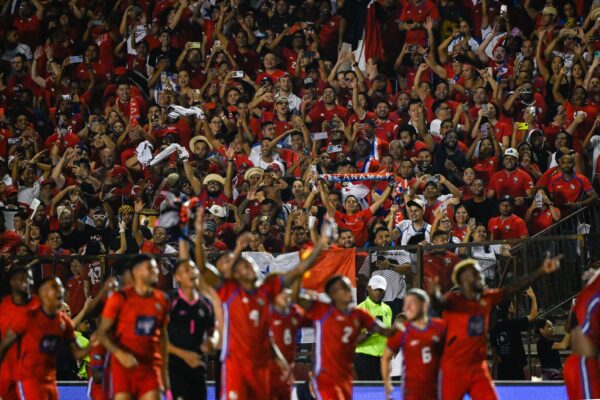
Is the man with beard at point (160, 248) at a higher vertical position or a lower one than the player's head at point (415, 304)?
higher

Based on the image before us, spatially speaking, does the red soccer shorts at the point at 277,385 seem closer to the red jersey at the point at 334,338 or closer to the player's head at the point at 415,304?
the red jersey at the point at 334,338

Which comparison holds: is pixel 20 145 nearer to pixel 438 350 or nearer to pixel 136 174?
pixel 136 174

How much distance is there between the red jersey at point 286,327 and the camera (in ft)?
36.6

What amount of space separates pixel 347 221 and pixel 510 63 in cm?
471

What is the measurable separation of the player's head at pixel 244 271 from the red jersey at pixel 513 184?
23.8 feet

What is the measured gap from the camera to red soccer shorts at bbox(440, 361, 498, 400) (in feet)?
35.4

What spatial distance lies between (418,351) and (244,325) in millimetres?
1680

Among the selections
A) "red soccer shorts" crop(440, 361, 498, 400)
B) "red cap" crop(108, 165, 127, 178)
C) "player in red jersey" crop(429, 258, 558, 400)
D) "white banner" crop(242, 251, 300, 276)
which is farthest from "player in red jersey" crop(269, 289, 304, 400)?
"red cap" crop(108, 165, 127, 178)

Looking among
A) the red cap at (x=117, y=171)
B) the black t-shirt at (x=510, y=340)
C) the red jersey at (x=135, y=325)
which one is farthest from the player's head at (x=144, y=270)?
the red cap at (x=117, y=171)

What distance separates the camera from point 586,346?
1024 centimetres

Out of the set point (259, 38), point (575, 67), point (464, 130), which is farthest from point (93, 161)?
point (575, 67)

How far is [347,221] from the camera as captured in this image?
680 inches

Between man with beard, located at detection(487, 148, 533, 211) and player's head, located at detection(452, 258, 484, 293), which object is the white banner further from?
player's head, located at detection(452, 258, 484, 293)

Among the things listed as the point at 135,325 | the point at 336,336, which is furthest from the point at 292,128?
the point at 135,325
